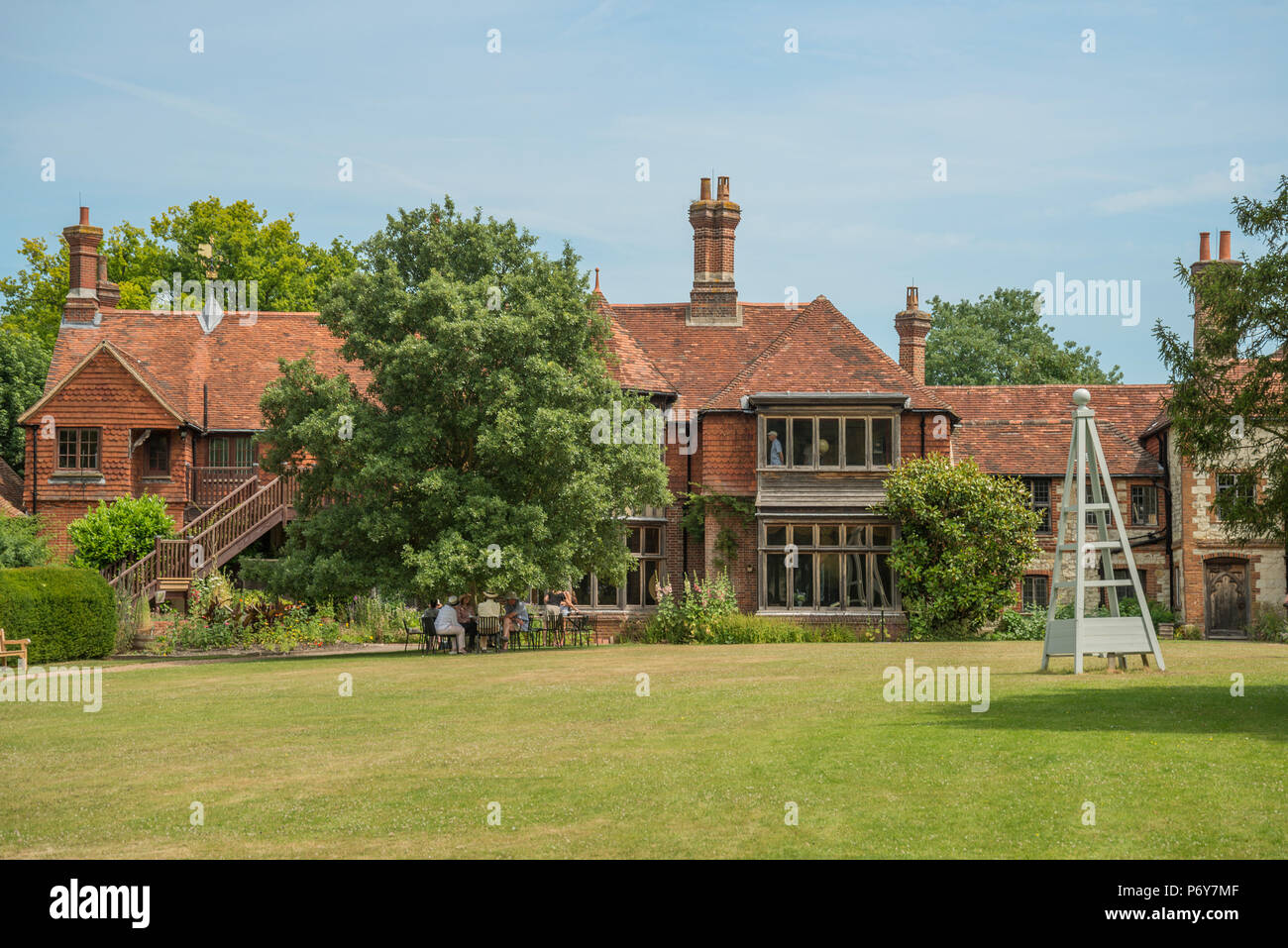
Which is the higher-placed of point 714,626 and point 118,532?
point 118,532

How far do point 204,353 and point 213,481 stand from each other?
5018 millimetres

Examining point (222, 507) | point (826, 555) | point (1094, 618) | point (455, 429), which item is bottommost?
point (1094, 618)

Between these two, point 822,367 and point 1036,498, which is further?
point 1036,498

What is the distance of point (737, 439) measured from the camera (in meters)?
36.7

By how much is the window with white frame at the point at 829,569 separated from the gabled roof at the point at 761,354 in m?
3.84

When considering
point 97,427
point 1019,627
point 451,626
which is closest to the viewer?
point 451,626

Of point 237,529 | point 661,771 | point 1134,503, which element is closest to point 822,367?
point 1134,503

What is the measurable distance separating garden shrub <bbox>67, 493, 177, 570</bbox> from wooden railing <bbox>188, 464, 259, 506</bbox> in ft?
10.7

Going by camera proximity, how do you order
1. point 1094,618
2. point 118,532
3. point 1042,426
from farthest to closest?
1. point 1042,426
2. point 118,532
3. point 1094,618

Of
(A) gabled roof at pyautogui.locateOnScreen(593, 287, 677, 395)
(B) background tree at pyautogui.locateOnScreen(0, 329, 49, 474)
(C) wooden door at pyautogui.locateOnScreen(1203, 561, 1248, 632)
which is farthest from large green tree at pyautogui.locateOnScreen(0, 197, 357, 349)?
(C) wooden door at pyautogui.locateOnScreen(1203, 561, 1248, 632)

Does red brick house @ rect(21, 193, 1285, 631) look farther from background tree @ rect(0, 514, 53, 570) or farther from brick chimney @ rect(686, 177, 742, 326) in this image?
background tree @ rect(0, 514, 53, 570)

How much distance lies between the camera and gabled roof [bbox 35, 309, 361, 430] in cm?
3922

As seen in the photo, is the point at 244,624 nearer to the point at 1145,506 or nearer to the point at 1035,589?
the point at 1035,589
